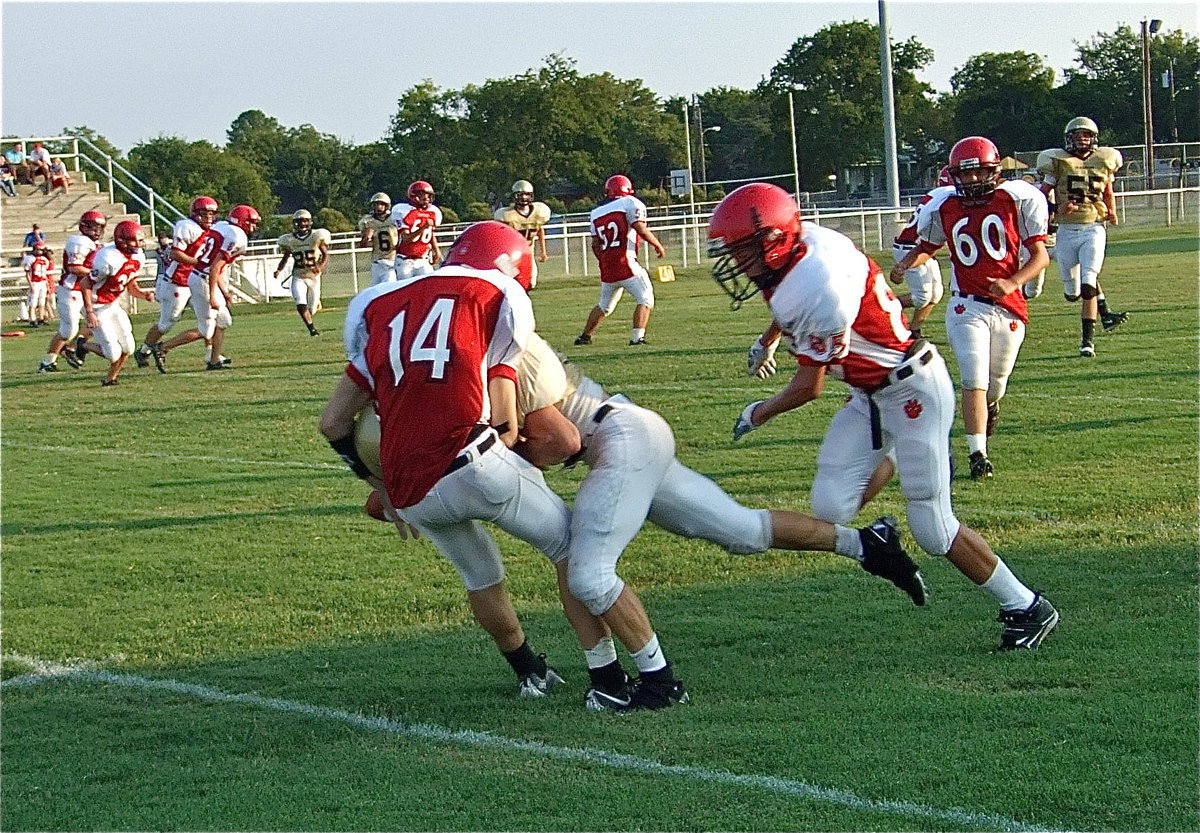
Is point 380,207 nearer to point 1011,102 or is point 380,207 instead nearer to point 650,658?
point 650,658

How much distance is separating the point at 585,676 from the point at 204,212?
13095 millimetres

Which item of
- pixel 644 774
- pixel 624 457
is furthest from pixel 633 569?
pixel 644 774

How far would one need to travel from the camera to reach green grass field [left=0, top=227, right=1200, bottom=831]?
4012 millimetres

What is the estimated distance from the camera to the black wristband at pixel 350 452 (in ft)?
16.3

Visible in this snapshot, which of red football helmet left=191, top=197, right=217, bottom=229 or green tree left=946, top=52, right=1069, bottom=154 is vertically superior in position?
green tree left=946, top=52, right=1069, bottom=154

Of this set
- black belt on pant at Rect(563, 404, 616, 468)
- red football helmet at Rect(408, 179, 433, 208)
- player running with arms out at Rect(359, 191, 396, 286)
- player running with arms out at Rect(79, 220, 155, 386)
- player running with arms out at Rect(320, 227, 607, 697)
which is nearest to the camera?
player running with arms out at Rect(320, 227, 607, 697)

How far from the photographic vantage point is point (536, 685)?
514 cm

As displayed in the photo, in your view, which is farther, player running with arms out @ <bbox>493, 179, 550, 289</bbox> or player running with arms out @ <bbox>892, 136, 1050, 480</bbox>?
player running with arms out @ <bbox>493, 179, 550, 289</bbox>

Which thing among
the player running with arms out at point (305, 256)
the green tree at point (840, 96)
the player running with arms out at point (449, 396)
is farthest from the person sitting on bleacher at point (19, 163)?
the green tree at point (840, 96)

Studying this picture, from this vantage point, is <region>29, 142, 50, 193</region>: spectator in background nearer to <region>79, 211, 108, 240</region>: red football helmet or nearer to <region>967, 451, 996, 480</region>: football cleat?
<region>79, 211, 108, 240</region>: red football helmet

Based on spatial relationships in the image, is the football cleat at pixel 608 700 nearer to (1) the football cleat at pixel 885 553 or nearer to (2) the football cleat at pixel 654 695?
(2) the football cleat at pixel 654 695

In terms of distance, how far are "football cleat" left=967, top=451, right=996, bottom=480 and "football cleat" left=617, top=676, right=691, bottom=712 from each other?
3.83m

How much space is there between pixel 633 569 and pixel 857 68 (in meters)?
70.7

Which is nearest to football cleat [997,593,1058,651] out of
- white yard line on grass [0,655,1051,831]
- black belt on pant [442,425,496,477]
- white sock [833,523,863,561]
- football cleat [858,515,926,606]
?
football cleat [858,515,926,606]
